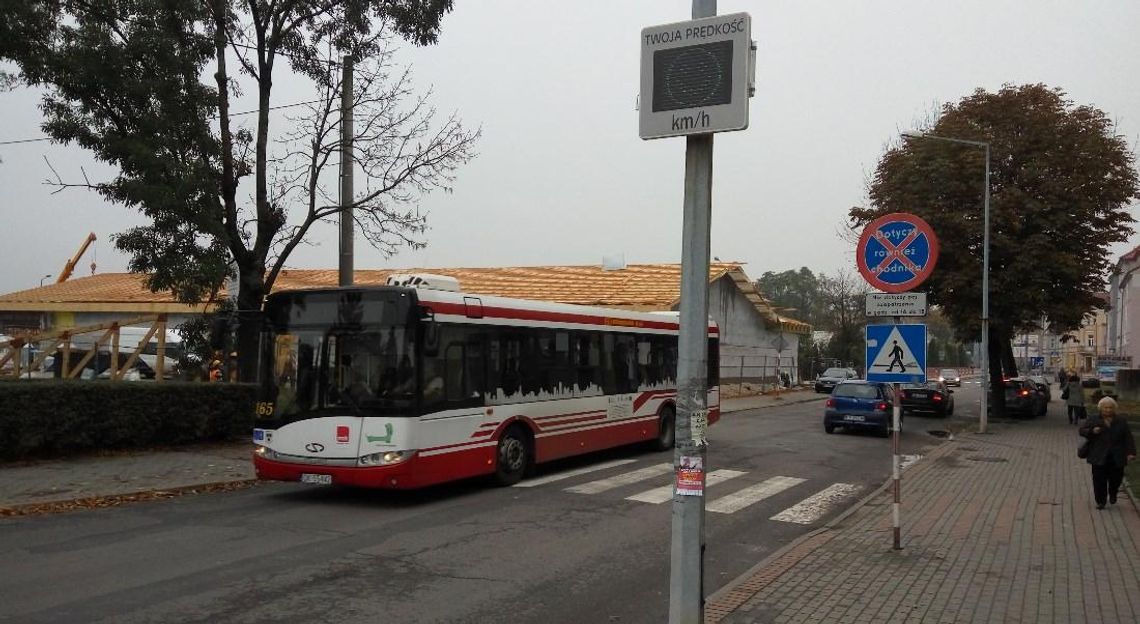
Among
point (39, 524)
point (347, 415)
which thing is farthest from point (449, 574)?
point (39, 524)

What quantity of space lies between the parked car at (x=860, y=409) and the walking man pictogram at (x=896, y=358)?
1402 centimetres

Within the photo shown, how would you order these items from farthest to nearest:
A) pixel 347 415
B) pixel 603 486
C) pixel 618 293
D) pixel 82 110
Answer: pixel 618 293
pixel 82 110
pixel 603 486
pixel 347 415

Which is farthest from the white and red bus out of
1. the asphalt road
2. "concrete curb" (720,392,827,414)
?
"concrete curb" (720,392,827,414)

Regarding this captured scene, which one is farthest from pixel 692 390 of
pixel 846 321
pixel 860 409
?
pixel 846 321

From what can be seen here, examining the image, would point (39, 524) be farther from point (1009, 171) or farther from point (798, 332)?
point (798, 332)

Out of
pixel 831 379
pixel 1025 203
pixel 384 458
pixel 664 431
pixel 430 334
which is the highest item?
pixel 1025 203

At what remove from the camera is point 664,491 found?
12.6 meters

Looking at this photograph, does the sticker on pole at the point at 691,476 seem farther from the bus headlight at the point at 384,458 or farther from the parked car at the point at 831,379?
the parked car at the point at 831,379

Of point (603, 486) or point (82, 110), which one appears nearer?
point (603, 486)

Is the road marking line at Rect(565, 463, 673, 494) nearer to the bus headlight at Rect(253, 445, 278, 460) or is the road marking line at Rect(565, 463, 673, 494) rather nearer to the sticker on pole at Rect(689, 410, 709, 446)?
the bus headlight at Rect(253, 445, 278, 460)

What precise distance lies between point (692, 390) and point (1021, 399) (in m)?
31.4

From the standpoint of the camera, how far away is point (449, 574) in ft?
25.0

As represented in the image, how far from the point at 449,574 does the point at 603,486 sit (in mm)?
5581

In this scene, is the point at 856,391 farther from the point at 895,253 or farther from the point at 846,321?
the point at 846,321
